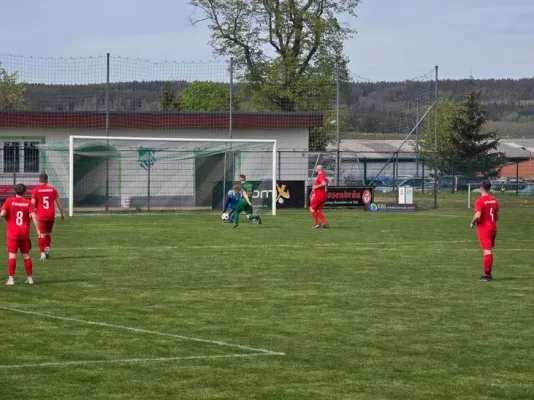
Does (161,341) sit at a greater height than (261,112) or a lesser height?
lesser

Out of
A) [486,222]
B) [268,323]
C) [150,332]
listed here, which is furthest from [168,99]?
[150,332]

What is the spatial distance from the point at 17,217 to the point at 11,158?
95.3 feet

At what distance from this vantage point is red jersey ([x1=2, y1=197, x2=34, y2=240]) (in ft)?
60.5

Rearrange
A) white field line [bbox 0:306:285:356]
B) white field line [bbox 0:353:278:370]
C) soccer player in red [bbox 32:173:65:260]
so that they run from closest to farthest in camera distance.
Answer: white field line [bbox 0:353:278:370], white field line [bbox 0:306:285:356], soccer player in red [bbox 32:173:65:260]

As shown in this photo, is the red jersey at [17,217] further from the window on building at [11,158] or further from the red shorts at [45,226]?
the window on building at [11,158]

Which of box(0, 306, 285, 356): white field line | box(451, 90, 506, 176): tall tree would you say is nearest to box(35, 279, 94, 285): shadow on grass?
box(0, 306, 285, 356): white field line

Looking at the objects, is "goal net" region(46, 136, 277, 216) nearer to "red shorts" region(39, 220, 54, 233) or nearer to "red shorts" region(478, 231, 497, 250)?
"red shorts" region(39, 220, 54, 233)

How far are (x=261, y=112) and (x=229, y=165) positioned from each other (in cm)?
601

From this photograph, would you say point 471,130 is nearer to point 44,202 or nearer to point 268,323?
point 44,202

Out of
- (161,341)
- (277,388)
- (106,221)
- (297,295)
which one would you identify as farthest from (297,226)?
(277,388)

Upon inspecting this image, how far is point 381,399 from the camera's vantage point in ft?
33.9

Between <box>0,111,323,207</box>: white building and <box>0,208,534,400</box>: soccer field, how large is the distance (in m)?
16.4

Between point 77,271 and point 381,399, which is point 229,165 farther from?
point 381,399

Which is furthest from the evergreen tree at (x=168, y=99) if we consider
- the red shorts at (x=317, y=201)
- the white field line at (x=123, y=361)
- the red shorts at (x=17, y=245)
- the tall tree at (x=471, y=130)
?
the white field line at (x=123, y=361)
